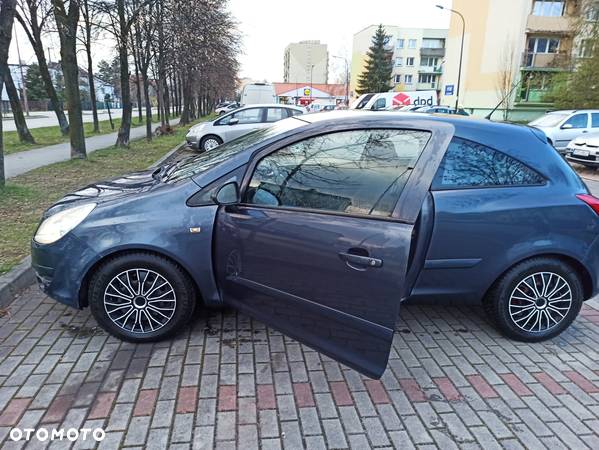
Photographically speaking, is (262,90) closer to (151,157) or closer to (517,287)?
(151,157)

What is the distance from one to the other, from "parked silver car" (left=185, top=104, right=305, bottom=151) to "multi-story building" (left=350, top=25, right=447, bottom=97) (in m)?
61.9

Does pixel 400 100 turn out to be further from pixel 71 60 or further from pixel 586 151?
pixel 71 60

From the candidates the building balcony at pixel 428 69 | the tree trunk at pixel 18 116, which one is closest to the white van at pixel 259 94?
the tree trunk at pixel 18 116

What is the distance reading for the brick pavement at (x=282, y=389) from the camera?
229 centimetres

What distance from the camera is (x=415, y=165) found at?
100 inches

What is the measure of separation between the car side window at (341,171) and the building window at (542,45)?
122ft

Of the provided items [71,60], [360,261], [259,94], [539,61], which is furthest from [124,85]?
[539,61]

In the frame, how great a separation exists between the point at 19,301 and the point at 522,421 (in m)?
3.95

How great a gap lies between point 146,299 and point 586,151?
1334 cm

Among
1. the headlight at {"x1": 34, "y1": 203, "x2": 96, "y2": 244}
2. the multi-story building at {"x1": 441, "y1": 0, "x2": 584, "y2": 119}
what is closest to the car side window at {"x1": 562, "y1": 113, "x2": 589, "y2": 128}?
the headlight at {"x1": 34, "y1": 203, "x2": 96, "y2": 244}

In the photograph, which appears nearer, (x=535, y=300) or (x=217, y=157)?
(x=535, y=300)

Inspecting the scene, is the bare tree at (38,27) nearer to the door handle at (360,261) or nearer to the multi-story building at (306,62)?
the door handle at (360,261)

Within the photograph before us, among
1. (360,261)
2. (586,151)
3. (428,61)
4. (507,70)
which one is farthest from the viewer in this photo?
(428,61)

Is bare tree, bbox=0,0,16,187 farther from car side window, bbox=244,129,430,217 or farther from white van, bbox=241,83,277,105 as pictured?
white van, bbox=241,83,277,105
